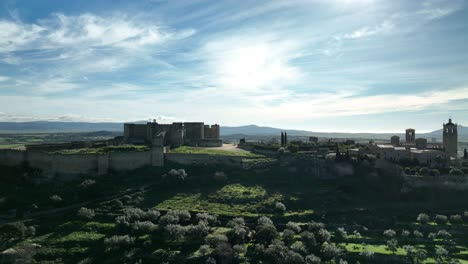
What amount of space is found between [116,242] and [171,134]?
107ft

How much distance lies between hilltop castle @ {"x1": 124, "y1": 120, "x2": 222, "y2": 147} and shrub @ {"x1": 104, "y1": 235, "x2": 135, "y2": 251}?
2833 cm

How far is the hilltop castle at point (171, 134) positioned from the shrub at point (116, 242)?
28332 mm

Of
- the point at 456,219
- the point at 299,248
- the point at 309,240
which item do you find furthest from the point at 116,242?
the point at 456,219

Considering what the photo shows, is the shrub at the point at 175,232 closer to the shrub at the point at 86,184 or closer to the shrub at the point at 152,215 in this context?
the shrub at the point at 152,215

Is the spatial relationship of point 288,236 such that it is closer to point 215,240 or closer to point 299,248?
point 299,248

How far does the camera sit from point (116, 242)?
34.1 meters

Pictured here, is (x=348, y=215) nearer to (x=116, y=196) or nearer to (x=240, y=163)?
(x=240, y=163)

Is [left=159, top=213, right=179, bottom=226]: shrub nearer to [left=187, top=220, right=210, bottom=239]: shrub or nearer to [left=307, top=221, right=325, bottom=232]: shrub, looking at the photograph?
[left=187, top=220, right=210, bottom=239]: shrub

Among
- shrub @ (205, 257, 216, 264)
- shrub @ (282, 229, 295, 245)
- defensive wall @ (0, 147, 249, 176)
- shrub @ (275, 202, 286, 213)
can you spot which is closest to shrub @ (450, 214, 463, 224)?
shrub @ (275, 202, 286, 213)

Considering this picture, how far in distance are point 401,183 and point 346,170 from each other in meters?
7.09

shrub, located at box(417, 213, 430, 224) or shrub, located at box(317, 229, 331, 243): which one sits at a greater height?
shrub, located at box(417, 213, 430, 224)

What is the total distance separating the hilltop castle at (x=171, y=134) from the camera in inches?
2581

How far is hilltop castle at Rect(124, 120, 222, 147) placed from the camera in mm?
65562

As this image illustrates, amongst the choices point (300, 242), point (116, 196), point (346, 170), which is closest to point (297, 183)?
point (346, 170)
